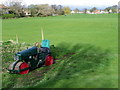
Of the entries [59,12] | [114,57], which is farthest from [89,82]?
[59,12]

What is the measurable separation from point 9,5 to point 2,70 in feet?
208

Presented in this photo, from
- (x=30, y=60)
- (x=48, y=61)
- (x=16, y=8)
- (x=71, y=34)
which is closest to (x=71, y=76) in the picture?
(x=30, y=60)

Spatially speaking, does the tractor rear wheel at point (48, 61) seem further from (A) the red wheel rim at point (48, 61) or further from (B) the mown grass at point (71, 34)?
(B) the mown grass at point (71, 34)

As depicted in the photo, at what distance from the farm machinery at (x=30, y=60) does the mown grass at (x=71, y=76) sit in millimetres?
237

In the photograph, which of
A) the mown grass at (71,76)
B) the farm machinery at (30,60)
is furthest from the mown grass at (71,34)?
the farm machinery at (30,60)

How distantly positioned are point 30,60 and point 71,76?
159 centimetres

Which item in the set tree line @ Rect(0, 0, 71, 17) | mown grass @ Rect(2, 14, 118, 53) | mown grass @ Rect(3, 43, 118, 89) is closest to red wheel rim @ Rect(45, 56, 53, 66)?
mown grass @ Rect(3, 43, 118, 89)

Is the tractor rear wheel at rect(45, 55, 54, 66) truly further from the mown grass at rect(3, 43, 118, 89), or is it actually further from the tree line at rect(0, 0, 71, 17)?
the tree line at rect(0, 0, 71, 17)

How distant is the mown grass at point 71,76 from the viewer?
215 inches

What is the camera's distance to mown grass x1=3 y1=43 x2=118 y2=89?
17.9 feet

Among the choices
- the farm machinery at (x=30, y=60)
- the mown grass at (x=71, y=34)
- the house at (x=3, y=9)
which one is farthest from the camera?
the house at (x=3, y=9)

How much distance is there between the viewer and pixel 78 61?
8.15 metres

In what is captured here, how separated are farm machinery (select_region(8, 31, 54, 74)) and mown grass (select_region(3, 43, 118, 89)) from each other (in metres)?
0.24

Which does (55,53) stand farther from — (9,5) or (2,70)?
(9,5)
